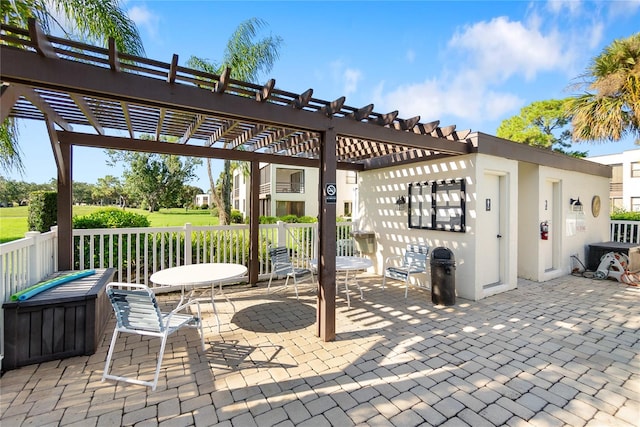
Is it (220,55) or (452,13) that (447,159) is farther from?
(220,55)

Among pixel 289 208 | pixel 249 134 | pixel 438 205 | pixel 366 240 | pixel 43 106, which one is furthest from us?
pixel 289 208

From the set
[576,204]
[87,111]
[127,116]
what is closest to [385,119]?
[127,116]


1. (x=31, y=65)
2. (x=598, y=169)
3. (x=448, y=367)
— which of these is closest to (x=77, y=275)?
(x=31, y=65)

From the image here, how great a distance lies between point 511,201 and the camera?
5.41 meters

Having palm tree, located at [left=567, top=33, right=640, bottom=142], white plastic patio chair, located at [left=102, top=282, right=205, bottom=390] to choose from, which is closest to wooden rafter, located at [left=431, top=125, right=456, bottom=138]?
white plastic patio chair, located at [left=102, top=282, right=205, bottom=390]

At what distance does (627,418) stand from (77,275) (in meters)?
5.74

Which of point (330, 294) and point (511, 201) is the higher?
point (511, 201)

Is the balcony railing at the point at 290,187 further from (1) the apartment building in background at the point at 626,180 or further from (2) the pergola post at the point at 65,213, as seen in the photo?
(1) the apartment building in background at the point at 626,180

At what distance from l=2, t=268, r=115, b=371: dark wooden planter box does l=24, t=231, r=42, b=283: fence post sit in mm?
502

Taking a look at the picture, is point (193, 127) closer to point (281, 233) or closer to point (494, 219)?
point (281, 233)

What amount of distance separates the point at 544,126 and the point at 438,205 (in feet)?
56.3

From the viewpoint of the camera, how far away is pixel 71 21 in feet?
15.5

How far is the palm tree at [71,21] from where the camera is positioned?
409 cm

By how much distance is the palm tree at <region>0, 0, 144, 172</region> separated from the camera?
409 cm
